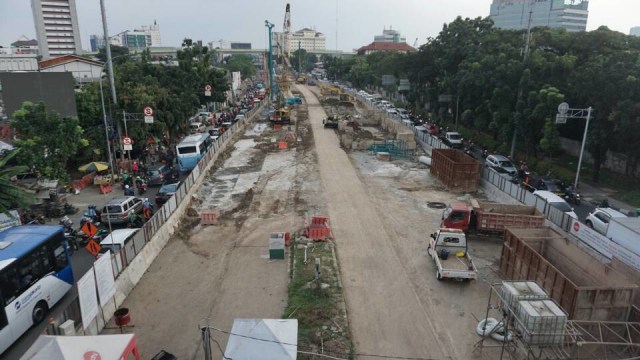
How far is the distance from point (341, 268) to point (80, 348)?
10.6 metres

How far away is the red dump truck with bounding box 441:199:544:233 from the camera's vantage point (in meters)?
20.5

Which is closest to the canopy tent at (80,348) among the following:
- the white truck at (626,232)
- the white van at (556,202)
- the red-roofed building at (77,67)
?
the white truck at (626,232)

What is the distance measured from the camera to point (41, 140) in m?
26.0

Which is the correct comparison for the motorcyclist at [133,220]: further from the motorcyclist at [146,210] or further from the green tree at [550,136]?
the green tree at [550,136]

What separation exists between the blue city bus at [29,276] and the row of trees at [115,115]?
12.2m

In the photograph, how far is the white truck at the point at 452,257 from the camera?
16.8 m

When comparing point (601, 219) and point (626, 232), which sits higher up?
point (626, 232)

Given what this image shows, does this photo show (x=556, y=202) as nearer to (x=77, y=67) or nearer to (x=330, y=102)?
(x=330, y=102)

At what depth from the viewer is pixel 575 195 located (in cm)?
2788

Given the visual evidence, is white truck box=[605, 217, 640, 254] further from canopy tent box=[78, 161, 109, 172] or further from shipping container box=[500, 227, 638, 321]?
canopy tent box=[78, 161, 109, 172]

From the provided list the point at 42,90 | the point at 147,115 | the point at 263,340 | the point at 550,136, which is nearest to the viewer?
the point at 263,340

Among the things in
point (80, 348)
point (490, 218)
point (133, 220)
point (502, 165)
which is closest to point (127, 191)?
point (133, 220)

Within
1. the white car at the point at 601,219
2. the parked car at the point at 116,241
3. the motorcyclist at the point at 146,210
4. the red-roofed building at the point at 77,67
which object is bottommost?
the motorcyclist at the point at 146,210

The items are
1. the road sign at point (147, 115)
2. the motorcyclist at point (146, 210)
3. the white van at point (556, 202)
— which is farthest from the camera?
the road sign at point (147, 115)
